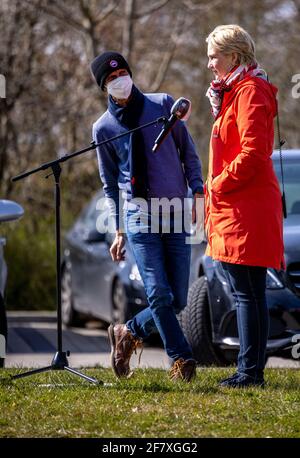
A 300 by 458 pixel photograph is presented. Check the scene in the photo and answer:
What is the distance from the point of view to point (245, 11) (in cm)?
2600

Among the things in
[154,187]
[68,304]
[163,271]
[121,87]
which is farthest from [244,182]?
[68,304]

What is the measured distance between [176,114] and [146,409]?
1.57 m

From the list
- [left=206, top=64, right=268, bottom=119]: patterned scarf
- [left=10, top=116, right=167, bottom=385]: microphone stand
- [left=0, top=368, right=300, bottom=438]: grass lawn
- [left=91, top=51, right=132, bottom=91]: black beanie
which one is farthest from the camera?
[left=91, top=51, right=132, bottom=91]: black beanie

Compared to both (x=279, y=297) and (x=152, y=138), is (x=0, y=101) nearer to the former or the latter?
(x=279, y=297)

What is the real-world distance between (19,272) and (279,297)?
790 cm

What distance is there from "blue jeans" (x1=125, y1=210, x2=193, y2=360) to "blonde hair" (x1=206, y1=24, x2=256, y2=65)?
965mm

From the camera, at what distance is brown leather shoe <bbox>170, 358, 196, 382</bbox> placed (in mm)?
6785

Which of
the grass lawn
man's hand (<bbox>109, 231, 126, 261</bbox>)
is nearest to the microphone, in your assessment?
man's hand (<bbox>109, 231, 126, 261</bbox>)

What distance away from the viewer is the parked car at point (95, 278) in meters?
11.9

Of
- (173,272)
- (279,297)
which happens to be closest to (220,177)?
(173,272)

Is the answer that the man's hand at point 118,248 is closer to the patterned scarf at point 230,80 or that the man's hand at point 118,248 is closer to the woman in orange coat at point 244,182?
the woman in orange coat at point 244,182

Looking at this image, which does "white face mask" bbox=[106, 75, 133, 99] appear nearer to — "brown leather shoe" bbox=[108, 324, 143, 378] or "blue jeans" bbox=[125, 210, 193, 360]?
"blue jeans" bbox=[125, 210, 193, 360]

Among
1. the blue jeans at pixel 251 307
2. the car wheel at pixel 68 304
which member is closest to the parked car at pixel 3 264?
the blue jeans at pixel 251 307

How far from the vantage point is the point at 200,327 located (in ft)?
28.9
